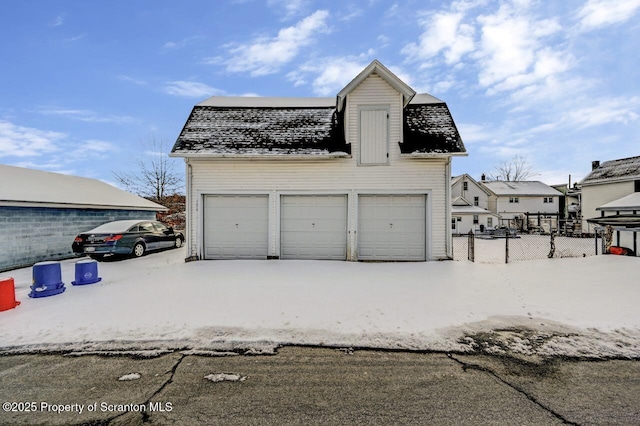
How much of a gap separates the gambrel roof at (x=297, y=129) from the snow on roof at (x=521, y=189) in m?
31.3

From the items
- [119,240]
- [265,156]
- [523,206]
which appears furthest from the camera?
[523,206]

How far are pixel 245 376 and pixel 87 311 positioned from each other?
392 centimetres

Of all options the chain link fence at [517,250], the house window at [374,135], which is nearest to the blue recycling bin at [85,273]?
the house window at [374,135]

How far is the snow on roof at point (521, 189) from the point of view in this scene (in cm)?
3781

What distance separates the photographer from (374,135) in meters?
10.5

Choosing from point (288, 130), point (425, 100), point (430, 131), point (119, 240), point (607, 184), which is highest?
point (425, 100)

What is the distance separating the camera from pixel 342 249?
416 inches

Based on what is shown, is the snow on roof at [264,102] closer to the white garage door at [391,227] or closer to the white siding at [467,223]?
the white garage door at [391,227]

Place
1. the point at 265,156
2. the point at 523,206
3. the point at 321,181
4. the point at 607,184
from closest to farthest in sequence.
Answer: the point at 265,156 < the point at 321,181 < the point at 607,184 < the point at 523,206

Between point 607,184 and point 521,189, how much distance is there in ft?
45.2

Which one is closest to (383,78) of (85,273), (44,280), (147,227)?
(85,273)

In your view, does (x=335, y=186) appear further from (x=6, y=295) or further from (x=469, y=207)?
(x=469, y=207)

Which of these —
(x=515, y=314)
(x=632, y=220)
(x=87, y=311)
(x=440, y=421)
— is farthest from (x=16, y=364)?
(x=632, y=220)

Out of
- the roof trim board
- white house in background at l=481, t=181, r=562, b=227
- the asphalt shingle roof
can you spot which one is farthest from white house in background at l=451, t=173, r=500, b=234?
the roof trim board
